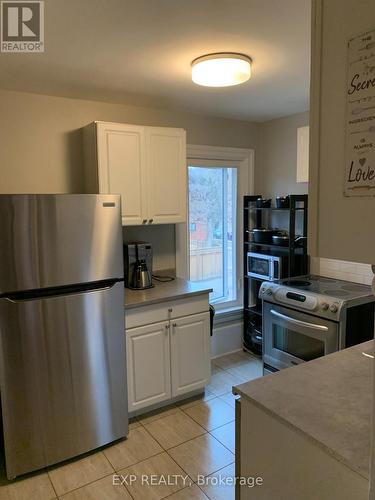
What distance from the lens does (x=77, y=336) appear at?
2199 millimetres

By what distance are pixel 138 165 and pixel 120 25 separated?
1204mm

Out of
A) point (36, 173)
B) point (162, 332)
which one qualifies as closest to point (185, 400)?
point (162, 332)

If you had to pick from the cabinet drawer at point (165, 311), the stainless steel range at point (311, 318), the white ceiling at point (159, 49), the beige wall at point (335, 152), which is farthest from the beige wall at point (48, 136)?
the beige wall at point (335, 152)

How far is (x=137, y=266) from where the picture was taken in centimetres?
286

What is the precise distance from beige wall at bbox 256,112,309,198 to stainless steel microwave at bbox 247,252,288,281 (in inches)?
26.5

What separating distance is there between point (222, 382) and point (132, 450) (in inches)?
42.8

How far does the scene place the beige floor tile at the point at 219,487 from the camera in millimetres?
1987

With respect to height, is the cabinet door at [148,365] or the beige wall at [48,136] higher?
the beige wall at [48,136]

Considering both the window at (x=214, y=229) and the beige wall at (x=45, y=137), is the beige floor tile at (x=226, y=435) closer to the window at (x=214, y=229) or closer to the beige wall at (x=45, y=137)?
the window at (x=214, y=229)

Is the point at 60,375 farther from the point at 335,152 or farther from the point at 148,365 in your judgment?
the point at 335,152

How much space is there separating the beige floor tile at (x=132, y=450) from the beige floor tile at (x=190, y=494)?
35 centimetres

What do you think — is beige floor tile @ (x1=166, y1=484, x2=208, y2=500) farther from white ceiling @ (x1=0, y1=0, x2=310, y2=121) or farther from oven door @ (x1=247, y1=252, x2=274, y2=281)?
white ceiling @ (x1=0, y1=0, x2=310, y2=121)

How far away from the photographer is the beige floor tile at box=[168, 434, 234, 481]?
219 centimetres
